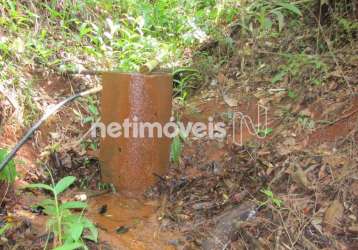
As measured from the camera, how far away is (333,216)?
1992 millimetres

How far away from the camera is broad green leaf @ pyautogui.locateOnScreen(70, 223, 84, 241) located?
1697mm

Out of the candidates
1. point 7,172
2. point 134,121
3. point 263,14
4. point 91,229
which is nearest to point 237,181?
point 134,121

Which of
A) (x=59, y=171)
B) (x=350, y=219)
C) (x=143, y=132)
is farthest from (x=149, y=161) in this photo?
(x=350, y=219)

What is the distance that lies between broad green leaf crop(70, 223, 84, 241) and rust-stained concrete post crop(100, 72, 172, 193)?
38.2 inches

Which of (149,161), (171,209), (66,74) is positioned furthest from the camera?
(66,74)

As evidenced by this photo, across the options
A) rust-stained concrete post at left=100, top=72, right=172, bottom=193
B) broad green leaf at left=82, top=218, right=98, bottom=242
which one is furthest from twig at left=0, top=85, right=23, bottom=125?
broad green leaf at left=82, top=218, right=98, bottom=242

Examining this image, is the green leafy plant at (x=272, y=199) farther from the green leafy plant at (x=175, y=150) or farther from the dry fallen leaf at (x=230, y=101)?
the dry fallen leaf at (x=230, y=101)

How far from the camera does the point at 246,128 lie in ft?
9.52

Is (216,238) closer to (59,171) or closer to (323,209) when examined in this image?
(323,209)

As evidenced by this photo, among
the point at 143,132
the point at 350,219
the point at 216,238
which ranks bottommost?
the point at 216,238

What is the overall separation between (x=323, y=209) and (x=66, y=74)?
2.38 metres

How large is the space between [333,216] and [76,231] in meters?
1.20

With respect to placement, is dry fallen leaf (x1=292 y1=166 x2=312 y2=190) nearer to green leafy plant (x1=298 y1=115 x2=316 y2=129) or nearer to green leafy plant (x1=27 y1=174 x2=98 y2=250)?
green leafy plant (x1=298 y1=115 x2=316 y2=129)

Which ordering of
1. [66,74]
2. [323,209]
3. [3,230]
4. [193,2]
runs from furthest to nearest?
[193,2], [66,74], [323,209], [3,230]
